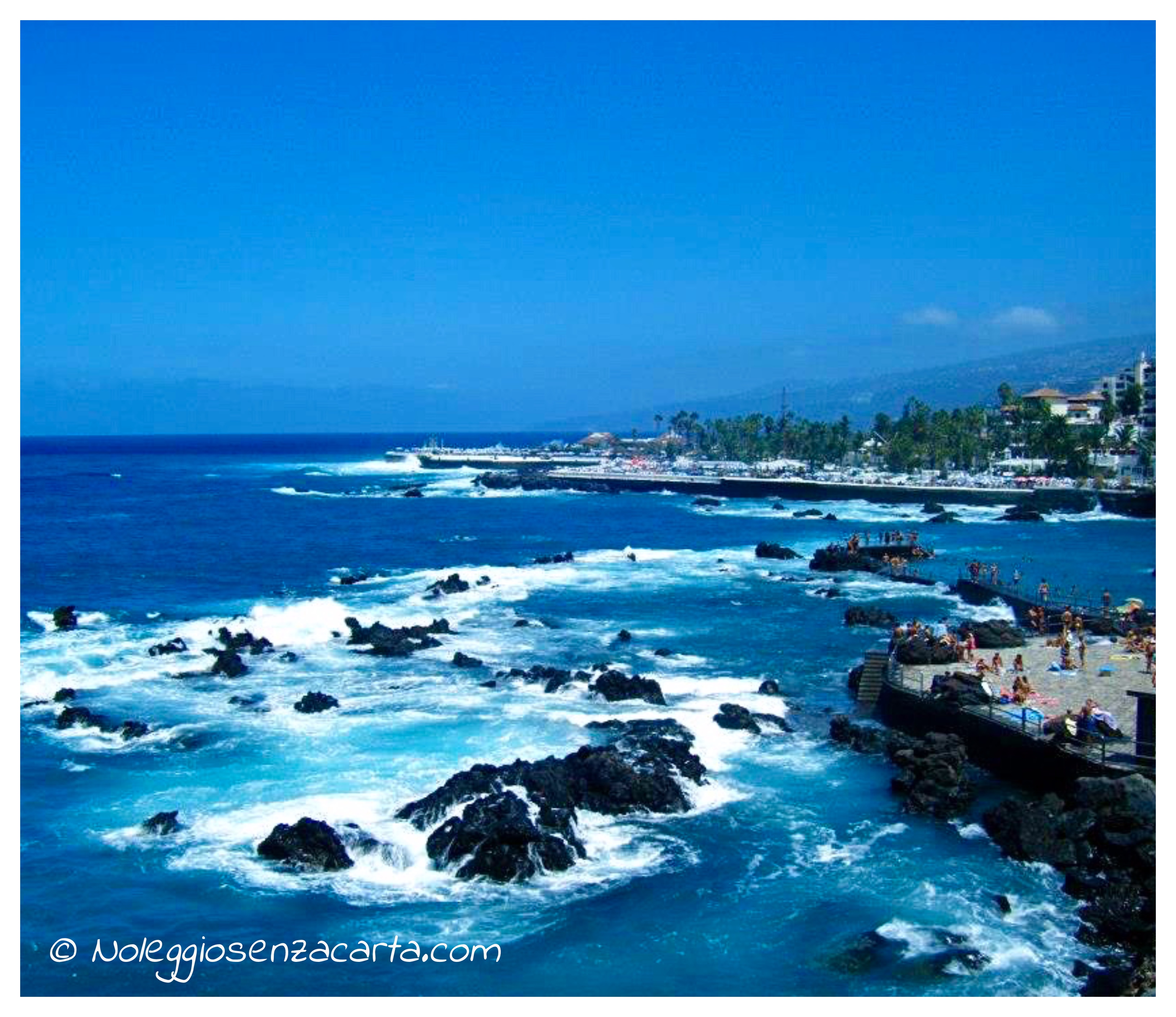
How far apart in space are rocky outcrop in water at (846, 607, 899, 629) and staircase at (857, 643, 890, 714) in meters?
10.8

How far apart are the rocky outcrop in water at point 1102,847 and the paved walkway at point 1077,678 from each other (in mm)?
3591

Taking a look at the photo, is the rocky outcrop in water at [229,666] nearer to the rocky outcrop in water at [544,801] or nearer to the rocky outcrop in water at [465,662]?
the rocky outcrop in water at [465,662]

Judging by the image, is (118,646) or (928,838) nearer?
(928,838)

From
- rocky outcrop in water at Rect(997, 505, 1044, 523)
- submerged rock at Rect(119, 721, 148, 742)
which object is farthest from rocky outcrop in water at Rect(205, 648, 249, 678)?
rocky outcrop in water at Rect(997, 505, 1044, 523)

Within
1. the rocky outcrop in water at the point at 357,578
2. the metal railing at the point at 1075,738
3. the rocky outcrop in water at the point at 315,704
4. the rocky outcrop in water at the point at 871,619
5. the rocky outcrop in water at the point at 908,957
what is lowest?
the rocky outcrop in water at the point at 908,957

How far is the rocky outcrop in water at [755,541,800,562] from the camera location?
64.2 metres

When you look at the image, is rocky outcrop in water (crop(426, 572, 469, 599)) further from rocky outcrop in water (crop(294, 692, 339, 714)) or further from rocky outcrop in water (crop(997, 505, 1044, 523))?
rocky outcrop in water (crop(997, 505, 1044, 523))

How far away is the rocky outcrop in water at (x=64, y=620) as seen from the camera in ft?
144

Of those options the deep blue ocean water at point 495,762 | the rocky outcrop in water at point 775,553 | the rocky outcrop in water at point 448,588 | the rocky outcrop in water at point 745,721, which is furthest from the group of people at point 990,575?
the rocky outcrop in water at point 448,588
